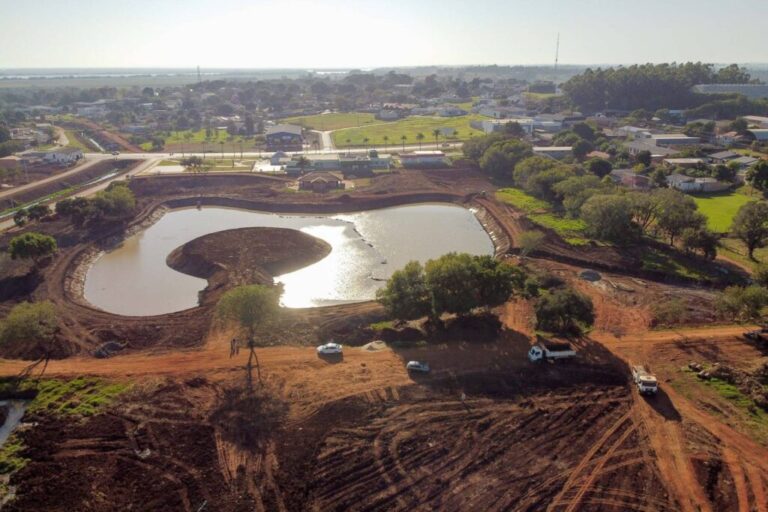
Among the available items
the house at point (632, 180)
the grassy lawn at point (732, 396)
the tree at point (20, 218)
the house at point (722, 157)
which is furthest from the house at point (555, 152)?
the tree at point (20, 218)

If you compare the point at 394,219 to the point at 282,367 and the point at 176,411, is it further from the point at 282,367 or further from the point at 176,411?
the point at 176,411

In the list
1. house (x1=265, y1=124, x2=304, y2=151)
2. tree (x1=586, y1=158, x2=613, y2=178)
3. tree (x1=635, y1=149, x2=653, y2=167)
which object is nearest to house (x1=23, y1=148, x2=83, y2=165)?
house (x1=265, y1=124, x2=304, y2=151)

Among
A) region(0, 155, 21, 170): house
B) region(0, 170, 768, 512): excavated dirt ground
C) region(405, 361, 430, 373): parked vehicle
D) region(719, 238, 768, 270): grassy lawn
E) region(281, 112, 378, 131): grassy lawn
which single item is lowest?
region(0, 170, 768, 512): excavated dirt ground

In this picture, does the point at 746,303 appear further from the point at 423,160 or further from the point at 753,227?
the point at 423,160

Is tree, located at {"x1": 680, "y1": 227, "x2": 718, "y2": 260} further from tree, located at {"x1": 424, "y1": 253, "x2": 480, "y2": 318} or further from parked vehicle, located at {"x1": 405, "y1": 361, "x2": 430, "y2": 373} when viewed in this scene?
parked vehicle, located at {"x1": 405, "y1": 361, "x2": 430, "y2": 373}

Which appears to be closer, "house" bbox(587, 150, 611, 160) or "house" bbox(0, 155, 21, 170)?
"house" bbox(0, 155, 21, 170)

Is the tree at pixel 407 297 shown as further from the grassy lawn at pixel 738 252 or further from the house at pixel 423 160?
the house at pixel 423 160
